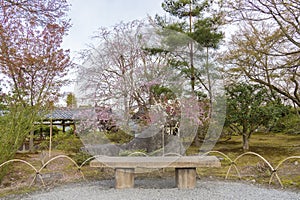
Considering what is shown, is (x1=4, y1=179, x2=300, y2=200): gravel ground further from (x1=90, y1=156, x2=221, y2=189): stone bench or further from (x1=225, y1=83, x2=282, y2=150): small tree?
(x1=225, y1=83, x2=282, y2=150): small tree

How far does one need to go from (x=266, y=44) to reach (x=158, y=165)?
4.74 metres

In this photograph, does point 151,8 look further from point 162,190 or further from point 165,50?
point 162,190

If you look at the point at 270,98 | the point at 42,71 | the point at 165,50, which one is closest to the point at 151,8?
the point at 165,50

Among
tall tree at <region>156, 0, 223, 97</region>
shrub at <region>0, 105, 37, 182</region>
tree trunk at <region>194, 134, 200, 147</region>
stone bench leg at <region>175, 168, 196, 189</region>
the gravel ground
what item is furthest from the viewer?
tall tree at <region>156, 0, 223, 97</region>

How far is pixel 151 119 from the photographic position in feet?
12.6

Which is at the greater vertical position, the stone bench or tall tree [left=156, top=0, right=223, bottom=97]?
tall tree [left=156, top=0, right=223, bottom=97]

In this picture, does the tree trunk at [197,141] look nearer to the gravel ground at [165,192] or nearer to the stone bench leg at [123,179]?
the gravel ground at [165,192]

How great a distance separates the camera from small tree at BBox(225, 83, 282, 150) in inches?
272

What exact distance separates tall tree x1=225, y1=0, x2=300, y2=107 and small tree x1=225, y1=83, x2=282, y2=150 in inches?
28.5

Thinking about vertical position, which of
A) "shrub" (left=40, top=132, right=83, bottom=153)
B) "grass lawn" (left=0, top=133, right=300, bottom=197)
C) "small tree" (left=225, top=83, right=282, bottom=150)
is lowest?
"grass lawn" (left=0, top=133, right=300, bottom=197)

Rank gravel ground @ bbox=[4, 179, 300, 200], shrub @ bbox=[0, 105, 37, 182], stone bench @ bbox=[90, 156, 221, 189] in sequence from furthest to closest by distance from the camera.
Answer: shrub @ bbox=[0, 105, 37, 182] → stone bench @ bbox=[90, 156, 221, 189] → gravel ground @ bbox=[4, 179, 300, 200]

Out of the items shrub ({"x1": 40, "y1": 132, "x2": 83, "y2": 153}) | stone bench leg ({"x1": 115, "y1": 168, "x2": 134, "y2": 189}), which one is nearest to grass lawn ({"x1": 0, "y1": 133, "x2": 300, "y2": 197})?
shrub ({"x1": 40, "y1": 132, "x2": 83, "y2": 153})

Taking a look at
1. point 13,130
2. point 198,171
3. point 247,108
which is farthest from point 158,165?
point 247,108

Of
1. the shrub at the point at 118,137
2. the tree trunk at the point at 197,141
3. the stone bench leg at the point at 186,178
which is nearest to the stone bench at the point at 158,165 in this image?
the stone bench leg at the point at 186,178
